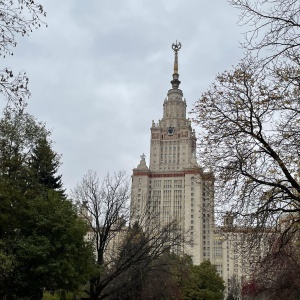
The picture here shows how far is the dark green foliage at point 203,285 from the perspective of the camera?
5353cm

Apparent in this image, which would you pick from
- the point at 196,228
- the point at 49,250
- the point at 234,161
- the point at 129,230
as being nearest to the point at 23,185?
the point at 49,250

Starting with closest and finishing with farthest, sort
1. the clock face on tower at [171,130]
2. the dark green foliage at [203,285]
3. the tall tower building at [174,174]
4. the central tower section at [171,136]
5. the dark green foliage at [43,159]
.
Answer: the dark green foliage at [43,159] → the dark green foliage at [203,285] → the tall tower building at [174,174] → the central tower section at [171,136] → the clock face on tower at [171,130]

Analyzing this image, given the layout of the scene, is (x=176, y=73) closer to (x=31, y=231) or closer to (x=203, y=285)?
(x=203, y=285)

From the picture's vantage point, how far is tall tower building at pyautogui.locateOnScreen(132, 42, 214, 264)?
114 m

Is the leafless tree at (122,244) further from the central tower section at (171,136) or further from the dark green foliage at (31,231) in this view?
the central tower section at (171,136)

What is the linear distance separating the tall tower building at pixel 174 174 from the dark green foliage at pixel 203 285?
51.0 metres

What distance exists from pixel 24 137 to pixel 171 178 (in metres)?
97.4

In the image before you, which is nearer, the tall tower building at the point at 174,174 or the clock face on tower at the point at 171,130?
the tall tower building at the point at 174,174

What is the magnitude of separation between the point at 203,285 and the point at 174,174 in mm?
66011

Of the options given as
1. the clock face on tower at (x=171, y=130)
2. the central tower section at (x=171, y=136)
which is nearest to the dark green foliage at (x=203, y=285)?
the central tower section at (x=171, y=136)

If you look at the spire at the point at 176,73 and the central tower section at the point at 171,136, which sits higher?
the spire at the point at 176,73

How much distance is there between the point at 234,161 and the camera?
1260 cm

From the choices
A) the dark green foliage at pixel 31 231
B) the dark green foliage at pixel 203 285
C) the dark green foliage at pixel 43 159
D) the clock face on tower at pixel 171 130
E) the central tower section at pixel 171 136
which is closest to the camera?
the dark green foliage at pixel 31 231

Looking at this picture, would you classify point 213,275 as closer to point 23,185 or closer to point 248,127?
point 23,185
